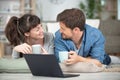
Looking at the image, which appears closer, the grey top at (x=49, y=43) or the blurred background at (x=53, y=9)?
the grey top at (x=49, y=43)

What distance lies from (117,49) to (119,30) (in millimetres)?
418

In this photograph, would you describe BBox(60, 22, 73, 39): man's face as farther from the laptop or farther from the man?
the laptop

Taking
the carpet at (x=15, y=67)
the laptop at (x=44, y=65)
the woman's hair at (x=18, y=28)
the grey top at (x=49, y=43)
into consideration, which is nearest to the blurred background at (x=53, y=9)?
the grey top at (x=49, y=43)

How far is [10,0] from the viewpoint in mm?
6613

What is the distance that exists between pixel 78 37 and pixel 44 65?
76cm

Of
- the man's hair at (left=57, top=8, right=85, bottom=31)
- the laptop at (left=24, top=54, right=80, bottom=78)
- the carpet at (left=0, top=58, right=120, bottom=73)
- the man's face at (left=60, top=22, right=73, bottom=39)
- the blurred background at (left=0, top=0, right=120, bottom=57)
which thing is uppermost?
the man's hair at (left=57, top=8, right=85, bottom=31)

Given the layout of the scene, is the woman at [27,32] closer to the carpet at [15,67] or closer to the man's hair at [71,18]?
the man's hair at [71,18]

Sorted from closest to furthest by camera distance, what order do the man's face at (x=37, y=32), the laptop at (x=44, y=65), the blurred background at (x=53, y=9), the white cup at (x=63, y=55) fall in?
1. the laptop at (x=44, y=65)
2. the white cup at (x=63, y=55)
3. the man's face at (x=37, y=32)
4. the blurred background at (x=53, y=9)

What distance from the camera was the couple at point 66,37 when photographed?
2002mm

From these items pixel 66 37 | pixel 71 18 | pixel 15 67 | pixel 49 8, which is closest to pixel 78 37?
pixel 66 37

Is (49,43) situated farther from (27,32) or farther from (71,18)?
(71,18)

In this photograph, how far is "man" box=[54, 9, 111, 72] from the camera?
2.01 metres

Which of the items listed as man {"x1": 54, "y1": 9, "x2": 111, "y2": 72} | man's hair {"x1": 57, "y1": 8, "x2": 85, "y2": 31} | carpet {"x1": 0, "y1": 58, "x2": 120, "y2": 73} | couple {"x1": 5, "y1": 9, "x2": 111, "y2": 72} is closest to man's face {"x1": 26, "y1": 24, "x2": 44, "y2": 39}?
couple {"x1": 5, "y1": 9, "x2": 111, "y2": 72}

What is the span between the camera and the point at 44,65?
4.67ft
